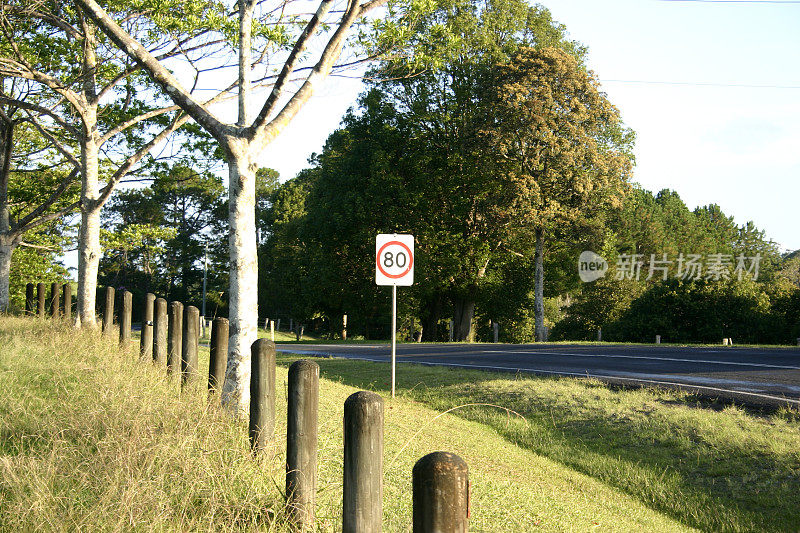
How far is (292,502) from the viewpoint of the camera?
11.8 feet

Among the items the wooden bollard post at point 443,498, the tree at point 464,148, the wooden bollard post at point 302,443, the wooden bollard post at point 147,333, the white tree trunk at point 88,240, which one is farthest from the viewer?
the tree at point 464,148

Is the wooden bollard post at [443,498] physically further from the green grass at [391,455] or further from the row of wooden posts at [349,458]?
the green grass at [391,455]

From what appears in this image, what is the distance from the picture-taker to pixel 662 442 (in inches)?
316

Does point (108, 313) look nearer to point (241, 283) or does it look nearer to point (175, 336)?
point (175, 336)

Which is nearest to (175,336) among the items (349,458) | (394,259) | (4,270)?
(349,458)

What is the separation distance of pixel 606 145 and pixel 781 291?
11.8 m

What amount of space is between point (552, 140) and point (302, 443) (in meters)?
27.3

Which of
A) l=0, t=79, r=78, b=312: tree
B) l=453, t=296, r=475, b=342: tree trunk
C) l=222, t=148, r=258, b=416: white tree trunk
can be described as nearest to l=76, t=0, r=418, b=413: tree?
l=222, t=148, r=258, b=416: white tree trunk

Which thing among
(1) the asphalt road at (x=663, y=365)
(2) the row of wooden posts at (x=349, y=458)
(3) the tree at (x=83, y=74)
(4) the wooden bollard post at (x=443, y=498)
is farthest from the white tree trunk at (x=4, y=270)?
(4) the wooden bollard post at (x=443, y=498)

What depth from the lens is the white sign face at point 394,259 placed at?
11.9m

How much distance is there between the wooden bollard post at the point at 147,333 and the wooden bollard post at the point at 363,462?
250 inches

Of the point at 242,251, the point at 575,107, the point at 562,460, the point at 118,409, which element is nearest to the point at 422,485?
the point at 118,409

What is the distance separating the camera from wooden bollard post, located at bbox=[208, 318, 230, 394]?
579cm

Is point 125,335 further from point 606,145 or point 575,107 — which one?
point 606,145
